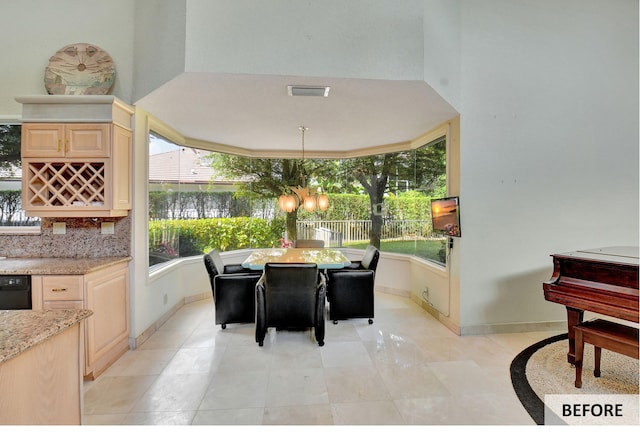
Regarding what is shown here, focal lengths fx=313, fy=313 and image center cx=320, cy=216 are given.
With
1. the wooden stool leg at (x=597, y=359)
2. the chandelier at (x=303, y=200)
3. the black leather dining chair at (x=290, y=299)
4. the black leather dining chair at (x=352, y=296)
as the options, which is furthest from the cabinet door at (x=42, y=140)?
the wooden stool leg at (x=597, y=359)

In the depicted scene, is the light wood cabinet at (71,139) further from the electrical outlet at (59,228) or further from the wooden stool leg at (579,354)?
the wooden stool leg at (579,354)

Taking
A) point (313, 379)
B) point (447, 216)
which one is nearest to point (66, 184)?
point (313, 379)

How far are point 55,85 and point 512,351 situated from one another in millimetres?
5333

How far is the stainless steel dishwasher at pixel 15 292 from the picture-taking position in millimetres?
2504

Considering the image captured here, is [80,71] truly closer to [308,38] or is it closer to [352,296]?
[308,38]

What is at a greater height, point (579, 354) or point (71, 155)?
point (71, 155)

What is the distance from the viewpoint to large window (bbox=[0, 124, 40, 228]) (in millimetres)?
3246

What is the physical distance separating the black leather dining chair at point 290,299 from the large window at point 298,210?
1651mm

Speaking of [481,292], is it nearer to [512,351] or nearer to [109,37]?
[512,351]

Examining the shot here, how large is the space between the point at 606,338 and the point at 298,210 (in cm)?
451

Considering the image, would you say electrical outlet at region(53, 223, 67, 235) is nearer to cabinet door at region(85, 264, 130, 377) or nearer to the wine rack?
the wine rack

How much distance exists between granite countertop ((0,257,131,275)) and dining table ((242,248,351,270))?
4.46 feet

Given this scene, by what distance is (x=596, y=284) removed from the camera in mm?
2504

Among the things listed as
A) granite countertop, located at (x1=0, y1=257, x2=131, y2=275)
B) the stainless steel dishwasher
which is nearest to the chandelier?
granite countertop, located at (x1=0, y1=257, x2=131, y2=275)
